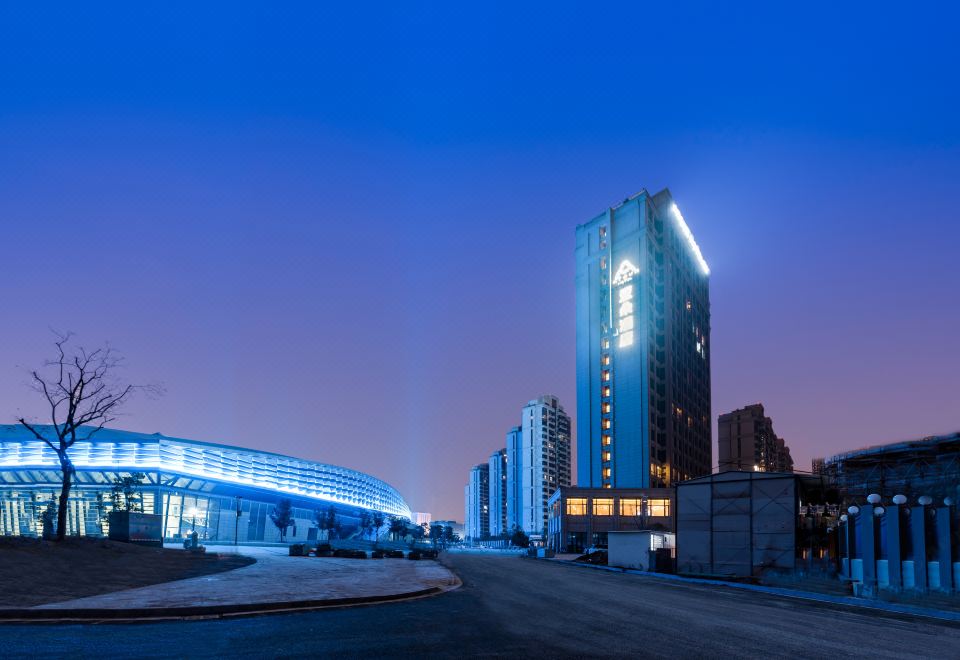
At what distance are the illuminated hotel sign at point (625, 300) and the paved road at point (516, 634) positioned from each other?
4373 inches

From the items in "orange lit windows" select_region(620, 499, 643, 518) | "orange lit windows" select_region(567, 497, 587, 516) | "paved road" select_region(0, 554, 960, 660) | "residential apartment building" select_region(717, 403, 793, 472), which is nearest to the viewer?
"paved road" select_region(0, 554, 960, 660)

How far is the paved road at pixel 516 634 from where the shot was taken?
12211 mm

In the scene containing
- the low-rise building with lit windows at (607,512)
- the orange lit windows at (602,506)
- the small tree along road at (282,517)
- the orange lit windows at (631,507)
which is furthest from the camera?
the small tree along road at (282,517)

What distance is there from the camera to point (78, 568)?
966 inches

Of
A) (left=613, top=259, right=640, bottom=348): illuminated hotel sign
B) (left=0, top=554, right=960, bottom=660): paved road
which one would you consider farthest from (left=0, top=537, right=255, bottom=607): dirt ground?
(left=613, top=259, right=640, bottom=348): illuminated hotel sign

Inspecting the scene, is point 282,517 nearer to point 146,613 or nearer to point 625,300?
point 625,300

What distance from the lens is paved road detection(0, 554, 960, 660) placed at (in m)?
12.2

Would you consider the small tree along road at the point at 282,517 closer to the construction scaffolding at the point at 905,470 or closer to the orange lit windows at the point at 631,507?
the orange lit windows at the point at 631,507

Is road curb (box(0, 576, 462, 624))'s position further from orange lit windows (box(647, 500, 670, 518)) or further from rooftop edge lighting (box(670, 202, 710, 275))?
rooftop edge lighting (box(670, 202, 710, 275))

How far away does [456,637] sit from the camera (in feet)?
46.5

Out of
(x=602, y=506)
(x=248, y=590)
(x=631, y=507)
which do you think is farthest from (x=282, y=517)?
(x=248, y=590)

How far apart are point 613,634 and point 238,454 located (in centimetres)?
11870

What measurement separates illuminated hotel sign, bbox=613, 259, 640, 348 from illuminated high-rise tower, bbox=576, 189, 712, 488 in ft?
0.64

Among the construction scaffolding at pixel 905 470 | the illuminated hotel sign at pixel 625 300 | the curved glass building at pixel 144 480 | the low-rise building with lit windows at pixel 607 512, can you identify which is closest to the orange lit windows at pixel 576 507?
the low-rise building with lit windows at pixel 607 512
